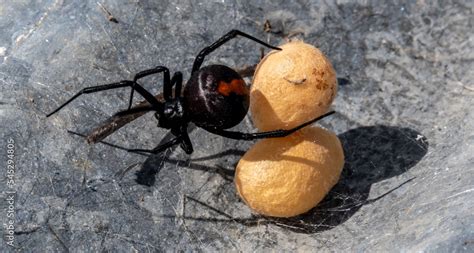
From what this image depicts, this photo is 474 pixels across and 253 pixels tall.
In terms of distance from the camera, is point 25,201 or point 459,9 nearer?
point 25,201

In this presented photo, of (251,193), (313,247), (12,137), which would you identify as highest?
(12,137)

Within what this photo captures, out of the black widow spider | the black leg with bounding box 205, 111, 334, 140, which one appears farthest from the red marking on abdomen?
the black leg with bounding box 205, 111, 334, 140

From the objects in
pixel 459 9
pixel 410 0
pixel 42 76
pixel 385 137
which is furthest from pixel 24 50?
pixel 459 9

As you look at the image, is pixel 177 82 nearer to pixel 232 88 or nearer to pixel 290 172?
pixel 232 88

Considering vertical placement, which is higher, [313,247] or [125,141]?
[125,141]

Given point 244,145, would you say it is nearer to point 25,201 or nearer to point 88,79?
point 88,79

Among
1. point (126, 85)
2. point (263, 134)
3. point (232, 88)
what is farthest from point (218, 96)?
point (126, 85)
